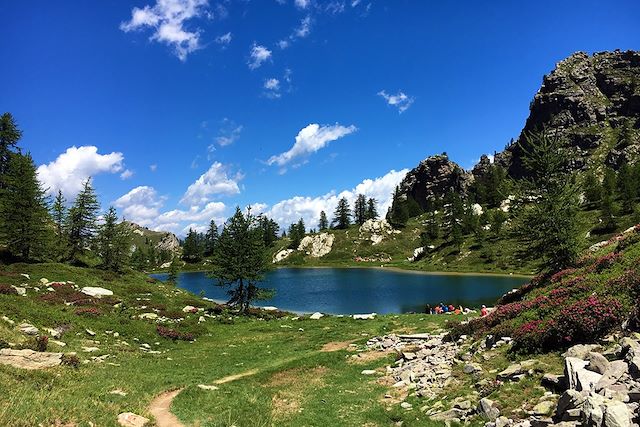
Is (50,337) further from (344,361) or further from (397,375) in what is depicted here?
(397,375)

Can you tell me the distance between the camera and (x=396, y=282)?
104062 mm

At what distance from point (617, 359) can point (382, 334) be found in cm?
2400

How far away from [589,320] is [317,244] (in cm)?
17487

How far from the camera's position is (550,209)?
34.6 meters

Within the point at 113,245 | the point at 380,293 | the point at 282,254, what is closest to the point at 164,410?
the point at 113,245

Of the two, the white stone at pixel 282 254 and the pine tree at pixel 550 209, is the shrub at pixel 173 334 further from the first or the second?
the white stone at pixel 282 254

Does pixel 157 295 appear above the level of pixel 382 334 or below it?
above

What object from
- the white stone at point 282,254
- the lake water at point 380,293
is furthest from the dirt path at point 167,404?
the white stone at point 282,254

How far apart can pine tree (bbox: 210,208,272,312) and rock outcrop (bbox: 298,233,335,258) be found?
13210 centimetres

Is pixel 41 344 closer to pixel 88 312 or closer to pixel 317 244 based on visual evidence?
pixel 88 312

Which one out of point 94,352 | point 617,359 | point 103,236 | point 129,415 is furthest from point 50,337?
point 103,236

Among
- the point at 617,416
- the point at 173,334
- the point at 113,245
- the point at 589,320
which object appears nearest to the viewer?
the point at 617,416

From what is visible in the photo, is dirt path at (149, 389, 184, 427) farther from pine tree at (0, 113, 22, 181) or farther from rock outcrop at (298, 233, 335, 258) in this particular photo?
rock outcrop at (298, 233, 335, 258)

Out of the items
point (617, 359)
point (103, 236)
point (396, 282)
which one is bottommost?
point (396, 282)
